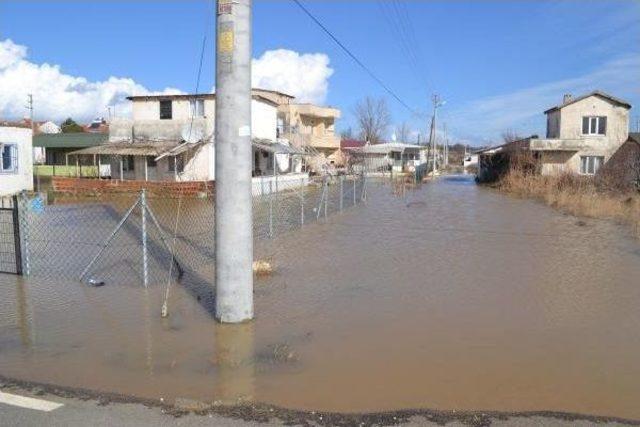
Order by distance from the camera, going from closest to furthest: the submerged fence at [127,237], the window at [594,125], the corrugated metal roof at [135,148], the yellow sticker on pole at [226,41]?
the yellow sticker on pole at [226,41] < the submerged fence at [127,237] < the corrugated metal roof at [135,148] < the window at [594,125]

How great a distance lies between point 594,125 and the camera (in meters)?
43.9

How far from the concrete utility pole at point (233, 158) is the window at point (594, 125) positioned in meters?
42.6

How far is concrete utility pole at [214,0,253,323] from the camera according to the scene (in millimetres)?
6695

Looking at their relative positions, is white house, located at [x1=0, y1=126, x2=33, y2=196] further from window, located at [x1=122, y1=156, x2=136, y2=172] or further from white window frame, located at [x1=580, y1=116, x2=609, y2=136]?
white window frame, located at [x1=580, y1=116, x2=609, y2=136]

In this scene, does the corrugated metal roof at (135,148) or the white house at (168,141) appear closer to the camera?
the corrugated metal roof at (135,148)

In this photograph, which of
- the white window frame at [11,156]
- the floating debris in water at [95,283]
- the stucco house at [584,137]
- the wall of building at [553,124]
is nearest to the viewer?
the floating debris in water at [95,283]

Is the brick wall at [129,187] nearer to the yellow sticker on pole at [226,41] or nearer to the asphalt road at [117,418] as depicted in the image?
the yellow sticker on pole at [226,41]

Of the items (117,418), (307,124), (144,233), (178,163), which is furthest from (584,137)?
(117,418)

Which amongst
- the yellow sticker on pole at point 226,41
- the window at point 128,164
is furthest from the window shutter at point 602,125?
the yellow sticker on pole at point 226,41

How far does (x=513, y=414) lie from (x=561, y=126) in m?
43.7

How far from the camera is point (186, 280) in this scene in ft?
30.1

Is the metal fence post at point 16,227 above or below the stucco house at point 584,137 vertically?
below

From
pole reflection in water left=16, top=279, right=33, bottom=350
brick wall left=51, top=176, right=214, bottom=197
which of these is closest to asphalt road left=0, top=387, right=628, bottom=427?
pole reflection in water left=16, top=279, right=33, bottom=350

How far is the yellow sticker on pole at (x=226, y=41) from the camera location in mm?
6680
